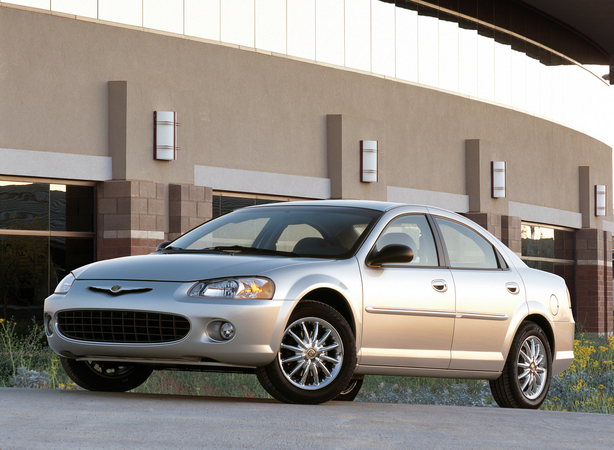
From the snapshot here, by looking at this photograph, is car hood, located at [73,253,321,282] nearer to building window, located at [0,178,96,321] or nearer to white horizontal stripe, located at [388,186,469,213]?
building window, located at [0,178,96,321]

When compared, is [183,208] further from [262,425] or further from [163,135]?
[262,425]

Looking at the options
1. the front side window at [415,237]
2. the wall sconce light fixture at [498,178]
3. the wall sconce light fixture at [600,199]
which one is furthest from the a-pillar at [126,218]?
the wall sconce light fixture at [600,199]

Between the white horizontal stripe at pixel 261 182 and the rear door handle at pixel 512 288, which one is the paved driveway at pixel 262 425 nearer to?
the rear door handle at pixel 512 288

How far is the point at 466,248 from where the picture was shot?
8359 millimetres

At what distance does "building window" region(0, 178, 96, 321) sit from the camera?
16781mm

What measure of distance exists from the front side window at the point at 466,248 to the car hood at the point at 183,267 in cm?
158

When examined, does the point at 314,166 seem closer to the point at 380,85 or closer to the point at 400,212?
the point at 380,85

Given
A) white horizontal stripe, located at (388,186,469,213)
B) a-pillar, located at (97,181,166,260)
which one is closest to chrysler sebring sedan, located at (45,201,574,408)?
a-pillar, located at (97,181,166,260)

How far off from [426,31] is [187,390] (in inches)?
630

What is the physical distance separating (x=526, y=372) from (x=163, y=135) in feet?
34.2

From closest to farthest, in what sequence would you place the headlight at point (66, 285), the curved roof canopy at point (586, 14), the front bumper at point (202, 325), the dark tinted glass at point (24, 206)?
the front bumper at point (202, 325), the headlight at point (66, 285), the dark tinted glass at point (24, 206), the curved roof canopy at point (586, 14)

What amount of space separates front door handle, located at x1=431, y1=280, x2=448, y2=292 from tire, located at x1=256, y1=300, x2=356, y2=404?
107cm

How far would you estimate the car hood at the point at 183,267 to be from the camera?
705cm

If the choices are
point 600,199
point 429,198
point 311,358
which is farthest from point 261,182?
point 600,199
